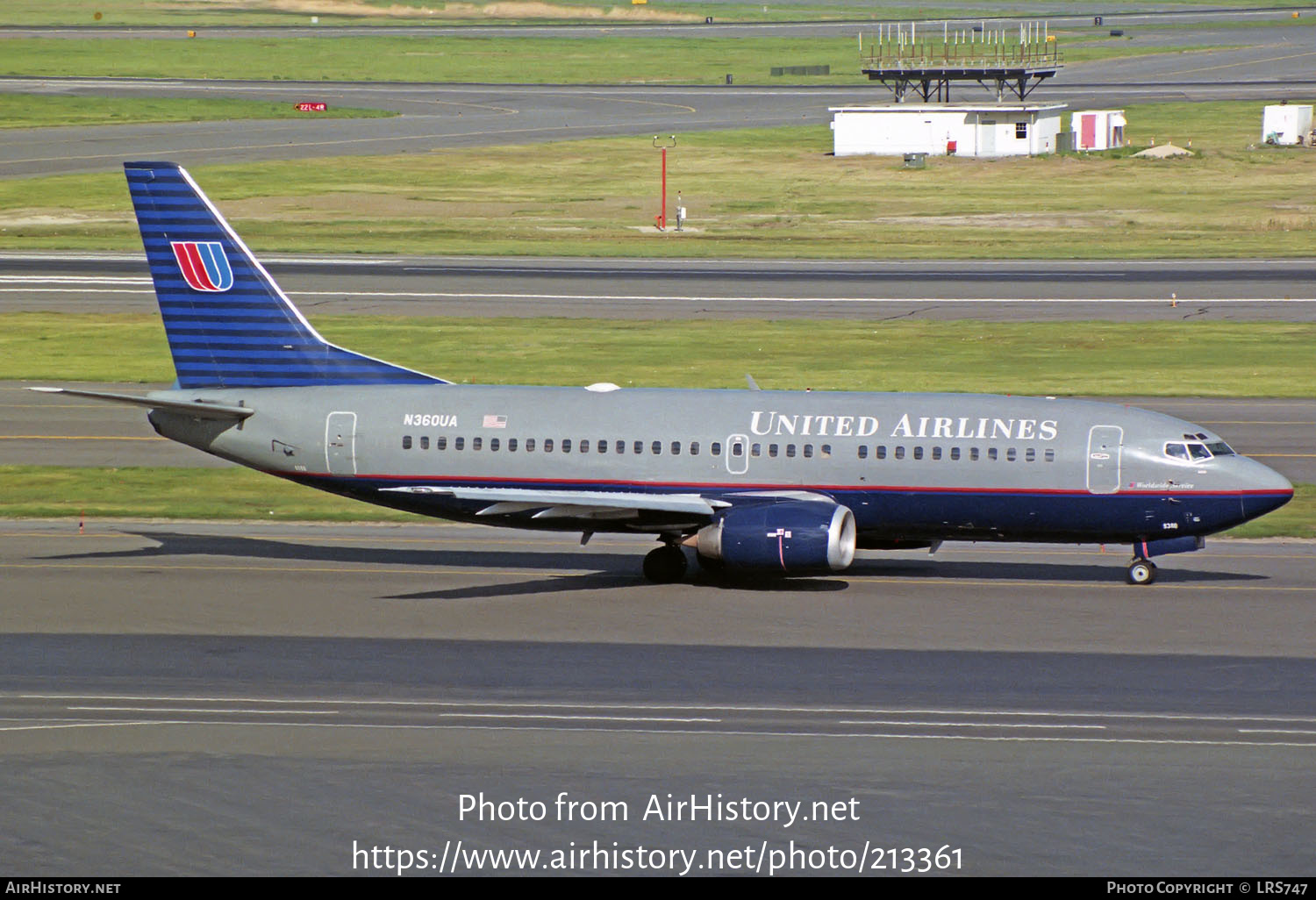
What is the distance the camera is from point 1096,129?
139875mm

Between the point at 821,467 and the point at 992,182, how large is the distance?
309ft

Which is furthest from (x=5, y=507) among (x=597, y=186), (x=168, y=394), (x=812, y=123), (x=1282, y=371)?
(x=812, y=123)

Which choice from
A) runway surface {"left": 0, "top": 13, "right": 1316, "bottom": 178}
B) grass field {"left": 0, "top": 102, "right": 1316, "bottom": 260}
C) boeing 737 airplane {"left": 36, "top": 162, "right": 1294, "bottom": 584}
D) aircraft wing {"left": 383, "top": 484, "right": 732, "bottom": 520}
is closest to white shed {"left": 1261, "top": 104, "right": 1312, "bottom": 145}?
grass field {"left": 0, "top": 102, "right": 1316, "bottom": 260}

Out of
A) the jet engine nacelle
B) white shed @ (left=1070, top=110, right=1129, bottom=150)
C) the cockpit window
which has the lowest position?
the jet engine nacelle

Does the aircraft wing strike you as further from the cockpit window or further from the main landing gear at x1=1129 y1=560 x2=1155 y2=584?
the cockpit window

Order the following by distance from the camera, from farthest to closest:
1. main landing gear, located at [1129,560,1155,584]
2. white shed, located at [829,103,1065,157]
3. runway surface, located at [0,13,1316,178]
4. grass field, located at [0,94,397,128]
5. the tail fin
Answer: grass field, located at [0,94,397,128] → runway surface, located at [0,13,1316,178] → white shed, located at [829,103,1065,157] → the tail fin → main landing gear, located at [1129,560,1155,584]

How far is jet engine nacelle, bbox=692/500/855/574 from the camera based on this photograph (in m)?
36.6

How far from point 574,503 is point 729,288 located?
5172 centimetres

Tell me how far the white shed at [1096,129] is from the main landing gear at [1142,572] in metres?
107

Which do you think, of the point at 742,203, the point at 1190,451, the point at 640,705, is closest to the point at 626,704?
the point at 640,705

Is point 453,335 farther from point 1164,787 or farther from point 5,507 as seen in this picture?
point 1164,787

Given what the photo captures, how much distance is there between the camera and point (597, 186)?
131 metres

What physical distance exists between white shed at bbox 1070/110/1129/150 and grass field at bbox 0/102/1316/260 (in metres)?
2.99

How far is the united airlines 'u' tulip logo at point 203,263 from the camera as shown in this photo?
41.6 meters
